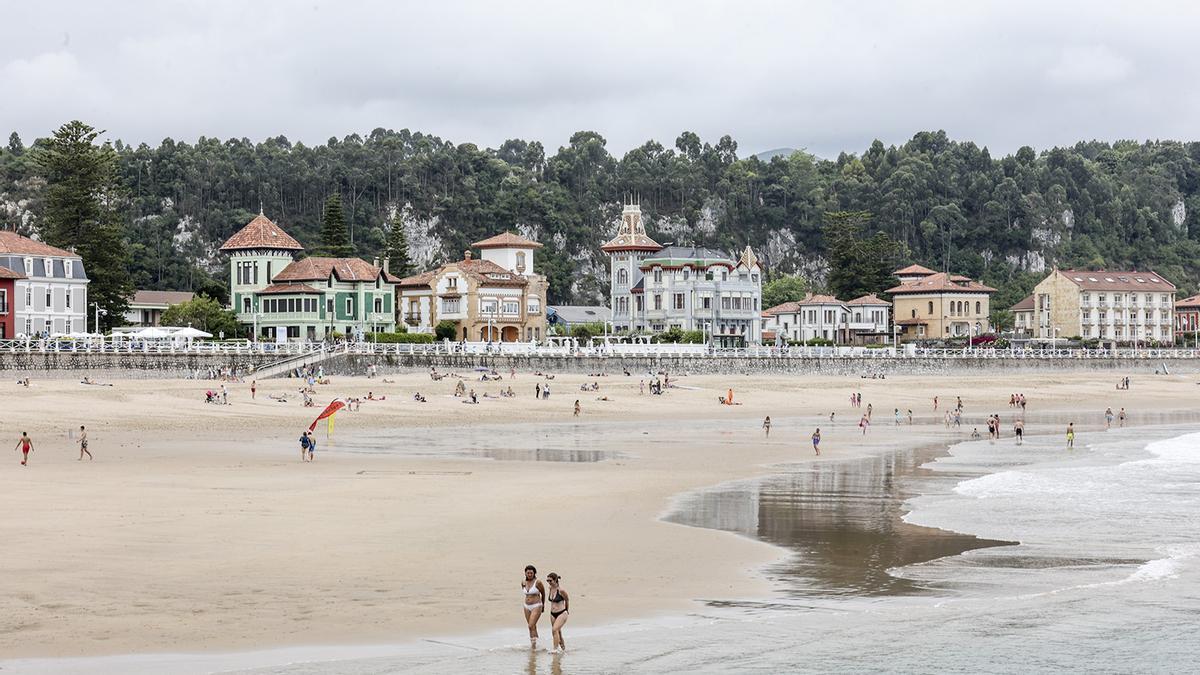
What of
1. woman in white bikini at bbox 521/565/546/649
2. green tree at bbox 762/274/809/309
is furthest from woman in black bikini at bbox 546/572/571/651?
green tree at bbox 762/274/809/309

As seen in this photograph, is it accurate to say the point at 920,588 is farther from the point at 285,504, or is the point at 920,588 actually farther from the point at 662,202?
the point at 662,202

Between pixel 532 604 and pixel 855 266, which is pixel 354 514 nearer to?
pixel 532 604

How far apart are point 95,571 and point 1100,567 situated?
14511 millimetres

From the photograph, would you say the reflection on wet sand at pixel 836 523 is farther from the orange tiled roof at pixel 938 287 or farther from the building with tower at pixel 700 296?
the orange tiled roof at pixel 938 287

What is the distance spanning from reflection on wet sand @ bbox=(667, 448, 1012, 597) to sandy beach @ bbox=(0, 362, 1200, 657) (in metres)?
0.84

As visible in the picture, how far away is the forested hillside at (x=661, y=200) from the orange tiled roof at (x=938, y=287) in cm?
3206

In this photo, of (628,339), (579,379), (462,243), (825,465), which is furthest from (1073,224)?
(825,465)

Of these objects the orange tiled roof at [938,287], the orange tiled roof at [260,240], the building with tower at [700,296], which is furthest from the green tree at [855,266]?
the orange tiled roof at [260,240]

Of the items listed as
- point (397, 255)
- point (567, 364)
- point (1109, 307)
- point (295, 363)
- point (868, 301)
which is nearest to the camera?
point (295, 363)

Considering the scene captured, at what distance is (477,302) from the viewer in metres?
91.6

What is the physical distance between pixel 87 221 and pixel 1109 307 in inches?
3280

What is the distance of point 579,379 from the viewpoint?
7125 cm

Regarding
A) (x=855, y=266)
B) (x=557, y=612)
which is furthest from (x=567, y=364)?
(x=557, y=612)

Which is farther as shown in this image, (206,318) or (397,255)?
(397,255)
